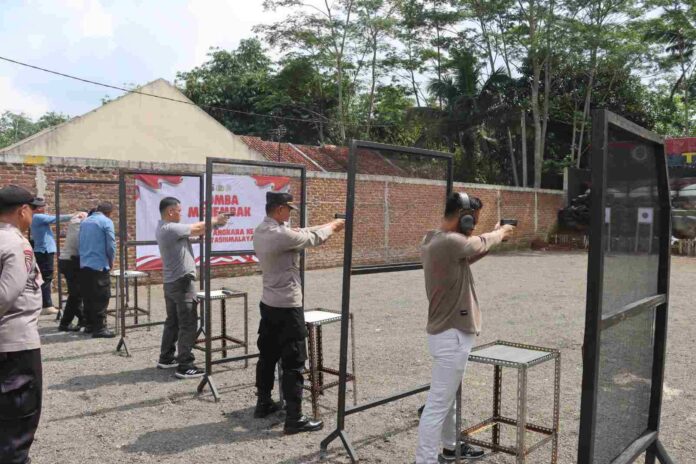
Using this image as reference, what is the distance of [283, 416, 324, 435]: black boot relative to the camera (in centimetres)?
441

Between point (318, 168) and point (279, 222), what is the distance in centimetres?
2068

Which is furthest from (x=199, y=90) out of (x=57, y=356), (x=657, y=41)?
(x=57, y=356)

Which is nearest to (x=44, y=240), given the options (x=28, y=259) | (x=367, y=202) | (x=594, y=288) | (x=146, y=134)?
(x=367, y=202)

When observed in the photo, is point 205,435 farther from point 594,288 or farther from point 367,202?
point 594,288

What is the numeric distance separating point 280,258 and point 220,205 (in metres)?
2.69

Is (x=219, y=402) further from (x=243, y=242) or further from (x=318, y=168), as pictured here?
(x=318, y=168)

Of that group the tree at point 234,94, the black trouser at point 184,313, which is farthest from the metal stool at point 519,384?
the tree at point 234,94

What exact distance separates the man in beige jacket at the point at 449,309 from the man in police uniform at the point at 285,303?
1.27m

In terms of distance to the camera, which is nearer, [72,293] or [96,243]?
[96,243]

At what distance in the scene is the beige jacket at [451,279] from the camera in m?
3.38

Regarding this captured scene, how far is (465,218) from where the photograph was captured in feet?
11.3

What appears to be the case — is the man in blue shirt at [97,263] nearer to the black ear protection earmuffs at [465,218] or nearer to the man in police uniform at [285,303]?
the man in police uniform at [285,303]

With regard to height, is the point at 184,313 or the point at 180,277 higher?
the point at 180,277

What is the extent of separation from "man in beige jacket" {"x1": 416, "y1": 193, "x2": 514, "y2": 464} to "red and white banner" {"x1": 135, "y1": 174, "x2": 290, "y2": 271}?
2.73 m
